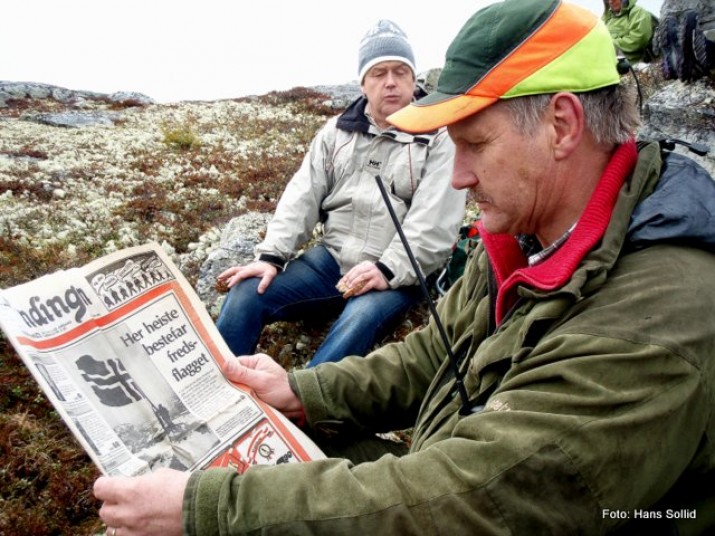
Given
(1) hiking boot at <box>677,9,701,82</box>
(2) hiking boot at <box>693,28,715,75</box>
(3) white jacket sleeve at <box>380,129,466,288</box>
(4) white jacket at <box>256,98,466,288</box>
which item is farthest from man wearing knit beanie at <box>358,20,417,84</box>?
(2) hiking boot at <box>693,28,715,75</box>

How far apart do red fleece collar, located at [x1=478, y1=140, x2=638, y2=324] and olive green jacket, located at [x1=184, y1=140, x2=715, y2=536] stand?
1.1 inches

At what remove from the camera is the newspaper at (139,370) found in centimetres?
199

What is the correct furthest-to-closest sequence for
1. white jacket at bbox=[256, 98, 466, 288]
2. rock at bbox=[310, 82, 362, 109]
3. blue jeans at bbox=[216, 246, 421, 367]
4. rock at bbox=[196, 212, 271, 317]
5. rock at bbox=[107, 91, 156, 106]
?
1. rock at bbox=[107, 91, 156, 106]
2. rock at bbox=[310, 82, 362, 109]
3. rock at bbox=[196, 212, 271, 317]
4. white jacket at bbox=[256, 98, 466, 288]
5. blue jeans at bbox=[216, 246, 421, 367]

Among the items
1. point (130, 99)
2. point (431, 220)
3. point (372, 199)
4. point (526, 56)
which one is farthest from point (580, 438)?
point (130, 99)

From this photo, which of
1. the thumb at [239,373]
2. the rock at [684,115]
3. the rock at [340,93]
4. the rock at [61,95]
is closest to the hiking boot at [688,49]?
the rock at [684,115]

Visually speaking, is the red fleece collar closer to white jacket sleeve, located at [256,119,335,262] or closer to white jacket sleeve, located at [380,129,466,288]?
white jacket sleeve, located at [380,129,466,288]

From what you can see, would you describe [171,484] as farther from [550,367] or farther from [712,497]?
[712,497]

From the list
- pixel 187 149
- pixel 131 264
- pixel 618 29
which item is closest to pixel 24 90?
pixel 187 149

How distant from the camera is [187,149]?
1628 centimetres

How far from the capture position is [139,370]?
7.44ft

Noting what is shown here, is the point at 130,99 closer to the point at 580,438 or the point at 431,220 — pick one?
the point at 431,220

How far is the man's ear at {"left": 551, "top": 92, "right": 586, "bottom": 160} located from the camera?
1.92 metres

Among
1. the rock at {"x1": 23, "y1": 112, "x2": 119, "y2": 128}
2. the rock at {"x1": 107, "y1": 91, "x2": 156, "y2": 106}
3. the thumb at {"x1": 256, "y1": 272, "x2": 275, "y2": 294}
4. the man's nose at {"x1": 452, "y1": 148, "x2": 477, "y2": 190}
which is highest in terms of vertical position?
the rock at {"x1": 107, "y1": 91, "x2": 156, "y2": 106}

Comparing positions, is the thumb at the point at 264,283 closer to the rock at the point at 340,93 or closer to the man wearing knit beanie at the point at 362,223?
the man wearing knit beanie at the point at 362,223
